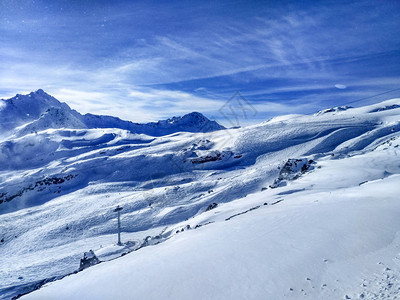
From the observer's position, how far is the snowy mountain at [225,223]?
6395mm

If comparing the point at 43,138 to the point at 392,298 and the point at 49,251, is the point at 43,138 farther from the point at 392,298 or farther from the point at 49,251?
the point at 392,298

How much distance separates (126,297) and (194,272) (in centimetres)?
193

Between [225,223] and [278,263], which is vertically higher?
[278,263]

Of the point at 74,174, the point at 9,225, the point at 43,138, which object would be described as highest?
the point at 43,138

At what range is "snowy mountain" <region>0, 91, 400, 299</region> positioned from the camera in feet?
21.0

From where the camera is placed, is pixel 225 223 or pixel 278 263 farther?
pixel 225 223

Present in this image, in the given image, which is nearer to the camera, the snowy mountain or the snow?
the snow

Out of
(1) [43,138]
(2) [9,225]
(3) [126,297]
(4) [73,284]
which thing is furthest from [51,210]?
(1) [43,138]

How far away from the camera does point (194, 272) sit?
7.12m

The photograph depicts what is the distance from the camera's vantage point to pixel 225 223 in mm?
12047

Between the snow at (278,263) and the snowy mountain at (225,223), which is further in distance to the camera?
the snowy mountain at (225,223)

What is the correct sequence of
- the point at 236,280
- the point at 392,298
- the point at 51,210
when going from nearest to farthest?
the point at 392,298 → the point at 236,280 → the point at 51,210

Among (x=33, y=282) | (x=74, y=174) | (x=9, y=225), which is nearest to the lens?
(x=33, y=282)

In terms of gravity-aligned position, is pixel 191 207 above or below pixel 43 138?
below
